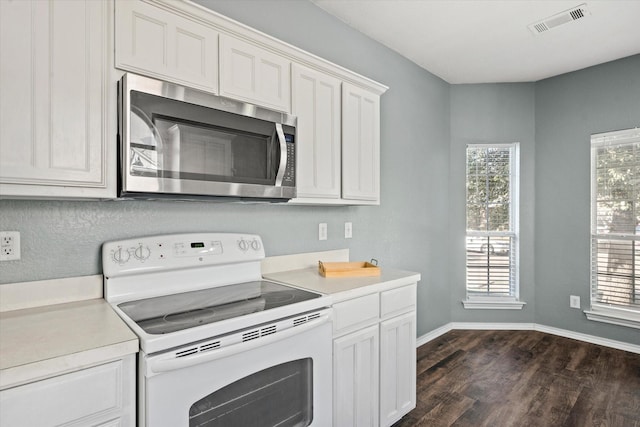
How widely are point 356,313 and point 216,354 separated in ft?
2.73

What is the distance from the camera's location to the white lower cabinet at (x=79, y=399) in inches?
36.0

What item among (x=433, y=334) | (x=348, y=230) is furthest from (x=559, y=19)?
(x=433, y=334)

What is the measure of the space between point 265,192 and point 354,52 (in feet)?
5.40

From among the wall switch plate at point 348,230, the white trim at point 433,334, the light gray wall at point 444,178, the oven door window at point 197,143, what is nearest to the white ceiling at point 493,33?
the light gray wall at point 444,178

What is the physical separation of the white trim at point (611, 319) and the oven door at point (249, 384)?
3.21 metres

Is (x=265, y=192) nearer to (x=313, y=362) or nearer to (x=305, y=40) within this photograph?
(x=313, y=362)

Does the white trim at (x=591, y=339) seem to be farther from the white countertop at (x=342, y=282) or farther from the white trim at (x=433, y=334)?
the white countertop at (x=342, y=282)

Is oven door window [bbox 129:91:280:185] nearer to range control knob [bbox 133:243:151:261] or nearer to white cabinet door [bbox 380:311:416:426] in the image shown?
range control knob [bbox 133:243:151:261]

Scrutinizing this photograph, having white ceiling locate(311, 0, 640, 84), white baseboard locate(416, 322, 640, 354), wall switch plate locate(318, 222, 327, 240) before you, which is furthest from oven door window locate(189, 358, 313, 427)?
white ceiling locate(311, 0, 640, 84)

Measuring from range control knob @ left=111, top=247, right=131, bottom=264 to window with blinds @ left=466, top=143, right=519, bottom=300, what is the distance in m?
3.49

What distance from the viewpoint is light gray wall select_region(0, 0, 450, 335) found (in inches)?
57.9

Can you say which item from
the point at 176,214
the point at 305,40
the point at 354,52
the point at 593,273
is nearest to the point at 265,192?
the point at 176,214

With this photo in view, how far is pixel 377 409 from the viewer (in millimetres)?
1986

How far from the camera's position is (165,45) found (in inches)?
59.4
